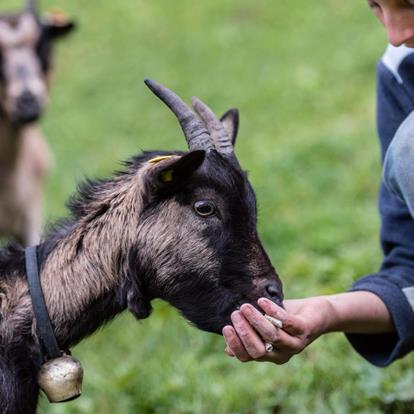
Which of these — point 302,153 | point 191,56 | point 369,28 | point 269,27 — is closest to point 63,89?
point 191,56

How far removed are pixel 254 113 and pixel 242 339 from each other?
24.9 feet

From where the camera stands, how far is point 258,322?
10.6 ft

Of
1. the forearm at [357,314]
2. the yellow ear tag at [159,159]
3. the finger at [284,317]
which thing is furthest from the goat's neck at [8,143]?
the finger at [284,317]

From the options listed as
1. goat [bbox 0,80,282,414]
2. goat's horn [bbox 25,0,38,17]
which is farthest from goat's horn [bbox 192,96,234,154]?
goat's horn [bbox 25,0,38,17]

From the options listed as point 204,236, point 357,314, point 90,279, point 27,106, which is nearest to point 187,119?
point 204,236

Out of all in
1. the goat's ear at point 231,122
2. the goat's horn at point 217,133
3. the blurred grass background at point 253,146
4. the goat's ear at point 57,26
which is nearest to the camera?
the goat's horn at point 217,133

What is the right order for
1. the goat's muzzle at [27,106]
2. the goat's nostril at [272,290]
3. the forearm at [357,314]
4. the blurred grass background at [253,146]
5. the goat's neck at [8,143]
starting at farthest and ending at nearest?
1. the goat's neck at [8,143]
2. the goat's muzzle at [27,106]
3. the blurred grass background at [253,146]
4. the forearm at [357,314]
5. the goat's nostril at [272,290]

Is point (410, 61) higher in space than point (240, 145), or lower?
higher

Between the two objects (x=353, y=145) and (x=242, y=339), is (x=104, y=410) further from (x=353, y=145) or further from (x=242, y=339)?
(x=353, y=145)

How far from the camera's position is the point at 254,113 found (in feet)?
35.1

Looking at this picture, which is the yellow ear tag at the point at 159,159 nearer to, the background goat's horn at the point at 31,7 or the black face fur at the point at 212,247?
the black face fur at the point at 212,247

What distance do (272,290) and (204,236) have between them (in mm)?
316

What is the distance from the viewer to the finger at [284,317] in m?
3.27

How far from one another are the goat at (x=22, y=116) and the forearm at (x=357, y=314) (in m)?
4.77
